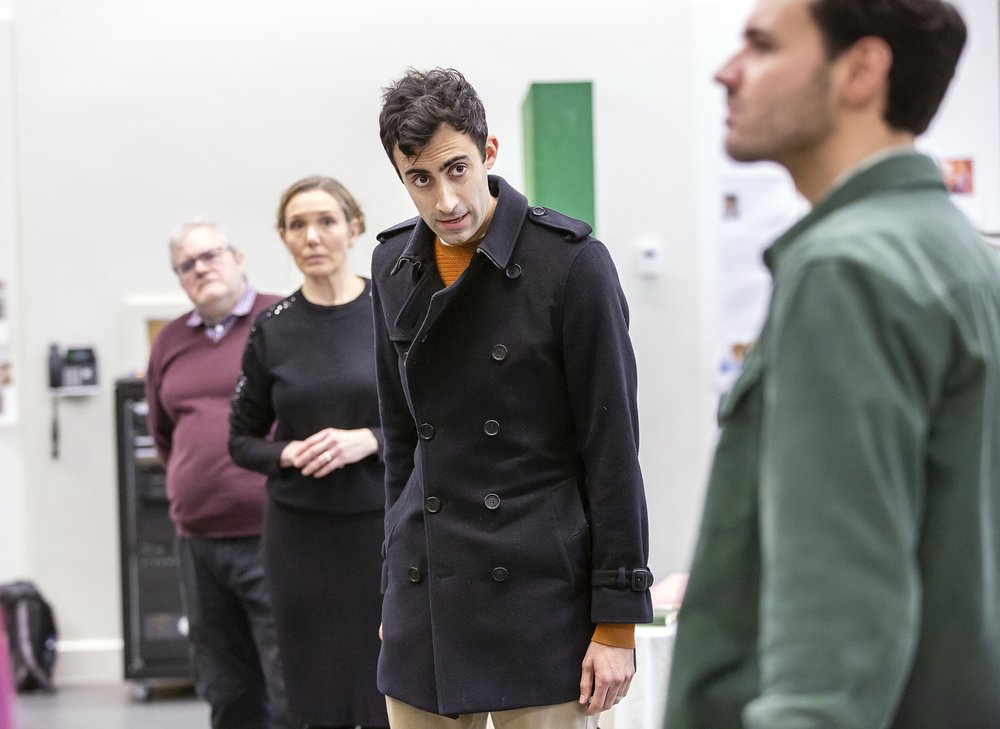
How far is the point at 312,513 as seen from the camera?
312 cm

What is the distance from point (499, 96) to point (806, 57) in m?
5.54

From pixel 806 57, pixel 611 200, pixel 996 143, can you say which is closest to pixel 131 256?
pixel 611 200

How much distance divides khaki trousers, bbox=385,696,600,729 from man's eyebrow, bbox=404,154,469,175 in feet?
2.74

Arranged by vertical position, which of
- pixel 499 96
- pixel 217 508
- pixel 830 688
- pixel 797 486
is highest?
pixel 499 96

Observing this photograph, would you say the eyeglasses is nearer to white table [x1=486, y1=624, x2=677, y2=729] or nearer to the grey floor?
white table [x1=486, y1=624, x2=677, y2=729]

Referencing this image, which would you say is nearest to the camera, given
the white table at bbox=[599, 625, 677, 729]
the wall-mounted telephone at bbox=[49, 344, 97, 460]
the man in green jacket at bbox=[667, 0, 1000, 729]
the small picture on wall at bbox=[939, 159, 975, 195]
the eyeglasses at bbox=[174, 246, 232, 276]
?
the man in green jacket at bbox=[667, 0, 1000, 729]

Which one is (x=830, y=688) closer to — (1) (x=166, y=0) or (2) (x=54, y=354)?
(2) (x=54, y=354)

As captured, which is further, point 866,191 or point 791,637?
point 866,191

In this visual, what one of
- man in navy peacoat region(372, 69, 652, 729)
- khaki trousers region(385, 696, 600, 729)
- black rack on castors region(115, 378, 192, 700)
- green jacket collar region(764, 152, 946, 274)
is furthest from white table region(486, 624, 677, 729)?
black rack on castors region(115, 378, 192, 700)

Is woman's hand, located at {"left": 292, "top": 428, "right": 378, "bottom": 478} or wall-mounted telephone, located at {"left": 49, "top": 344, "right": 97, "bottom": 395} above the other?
wall-mounted telephone, located at {"left": 49, "top": 344, "right": 97, "bottom": 395}

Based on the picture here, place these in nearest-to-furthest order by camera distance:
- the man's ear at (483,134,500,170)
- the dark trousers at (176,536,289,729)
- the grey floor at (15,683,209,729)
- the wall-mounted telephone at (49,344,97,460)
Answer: the man's ear at (483,134,500,170) < the dark trousers at (176,536,289,729) < the grey floor at (15,683,209,729) < the wall-mounted telephone at (49,344,97,460)

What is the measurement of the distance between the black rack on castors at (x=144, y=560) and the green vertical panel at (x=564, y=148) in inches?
104

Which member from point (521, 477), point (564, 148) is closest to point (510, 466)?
point (521, 477)

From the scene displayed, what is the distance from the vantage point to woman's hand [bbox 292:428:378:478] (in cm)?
301
